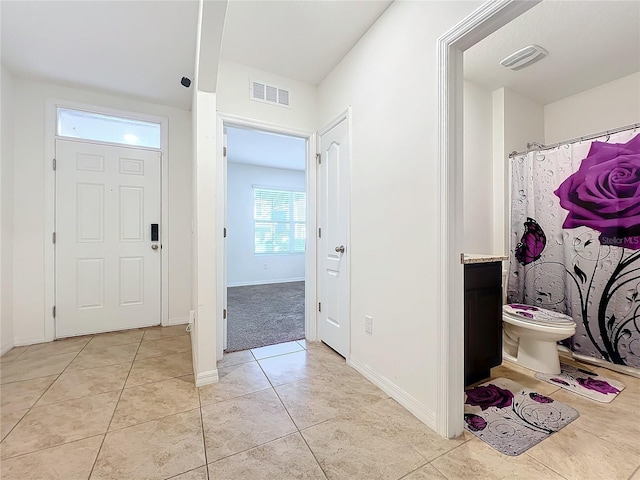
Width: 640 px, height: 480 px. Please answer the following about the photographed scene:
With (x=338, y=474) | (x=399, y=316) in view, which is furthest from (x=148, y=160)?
(x=338, y=474)

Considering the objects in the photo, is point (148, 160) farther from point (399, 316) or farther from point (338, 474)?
point (338, 474)

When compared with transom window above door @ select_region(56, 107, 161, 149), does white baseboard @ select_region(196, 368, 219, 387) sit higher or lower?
lower

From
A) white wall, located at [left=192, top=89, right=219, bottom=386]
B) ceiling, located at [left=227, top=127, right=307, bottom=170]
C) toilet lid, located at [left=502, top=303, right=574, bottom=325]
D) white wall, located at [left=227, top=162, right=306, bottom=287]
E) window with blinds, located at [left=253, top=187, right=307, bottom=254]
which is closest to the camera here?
white wall, located at [left=192, top=89, right=219, bottom=386]

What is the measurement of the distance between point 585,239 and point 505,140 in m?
1.14

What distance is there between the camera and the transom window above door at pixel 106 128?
2906 mm

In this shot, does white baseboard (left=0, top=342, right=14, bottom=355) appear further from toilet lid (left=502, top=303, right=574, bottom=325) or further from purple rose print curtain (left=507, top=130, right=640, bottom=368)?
purple rose print curtain (left=507, top=130, right=640, bottom=368)

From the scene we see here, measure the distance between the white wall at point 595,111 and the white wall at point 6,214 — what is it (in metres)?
5.41

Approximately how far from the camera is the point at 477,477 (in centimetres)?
117

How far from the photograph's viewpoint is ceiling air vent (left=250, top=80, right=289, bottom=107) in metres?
2.48

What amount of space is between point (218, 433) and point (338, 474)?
0.68 metres

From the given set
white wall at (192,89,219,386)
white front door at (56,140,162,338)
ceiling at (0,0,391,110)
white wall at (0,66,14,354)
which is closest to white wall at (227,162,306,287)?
white front door at (56,140,162,338)

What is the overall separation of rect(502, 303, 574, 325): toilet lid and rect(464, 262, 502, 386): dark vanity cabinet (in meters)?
0.32

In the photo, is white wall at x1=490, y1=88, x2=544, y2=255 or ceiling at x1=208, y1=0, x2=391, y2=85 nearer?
ceiling at x1=208, y1=0, x2=391, y2=85

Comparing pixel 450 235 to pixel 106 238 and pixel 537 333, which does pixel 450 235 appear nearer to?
pixel 537 333
